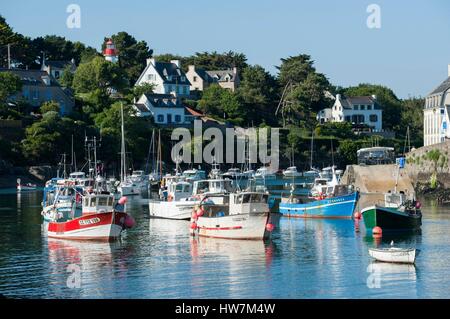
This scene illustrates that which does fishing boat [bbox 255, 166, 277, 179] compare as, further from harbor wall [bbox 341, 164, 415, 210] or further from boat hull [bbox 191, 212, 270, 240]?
boat hull [bbox 191, 212, 270, 240]

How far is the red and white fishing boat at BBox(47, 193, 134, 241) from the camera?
182 ft

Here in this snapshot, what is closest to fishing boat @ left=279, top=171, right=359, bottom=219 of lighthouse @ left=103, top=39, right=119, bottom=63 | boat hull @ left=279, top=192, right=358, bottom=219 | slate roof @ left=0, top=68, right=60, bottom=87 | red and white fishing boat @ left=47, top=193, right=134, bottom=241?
A: boat hull @ left=279, top=192, right=358, bottom=219

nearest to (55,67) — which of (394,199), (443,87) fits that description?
(443,87)

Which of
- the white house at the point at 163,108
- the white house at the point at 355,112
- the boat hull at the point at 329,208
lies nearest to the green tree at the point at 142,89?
the white house at the point at 163,108

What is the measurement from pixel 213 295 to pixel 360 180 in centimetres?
6321

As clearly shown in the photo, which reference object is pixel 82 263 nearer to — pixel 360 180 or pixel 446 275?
pixel 446 275

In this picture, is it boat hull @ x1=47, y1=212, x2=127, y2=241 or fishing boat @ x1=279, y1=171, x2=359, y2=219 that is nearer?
boat hull @ x1=47, y1=212, x2=127, y2=241

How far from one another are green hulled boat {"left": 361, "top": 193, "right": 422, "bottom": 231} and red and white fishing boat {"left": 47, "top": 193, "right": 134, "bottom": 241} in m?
13.9

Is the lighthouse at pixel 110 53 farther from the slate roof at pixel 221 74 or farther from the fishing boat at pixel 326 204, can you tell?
the fishing boat at pixel 326 204

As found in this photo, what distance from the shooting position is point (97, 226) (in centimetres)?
5566

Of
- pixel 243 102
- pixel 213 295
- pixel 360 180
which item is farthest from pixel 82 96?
pixel 213 295

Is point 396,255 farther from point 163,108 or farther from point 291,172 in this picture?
point 163,108

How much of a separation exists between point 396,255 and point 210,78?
408 ft

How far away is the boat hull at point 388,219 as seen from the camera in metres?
59.3
